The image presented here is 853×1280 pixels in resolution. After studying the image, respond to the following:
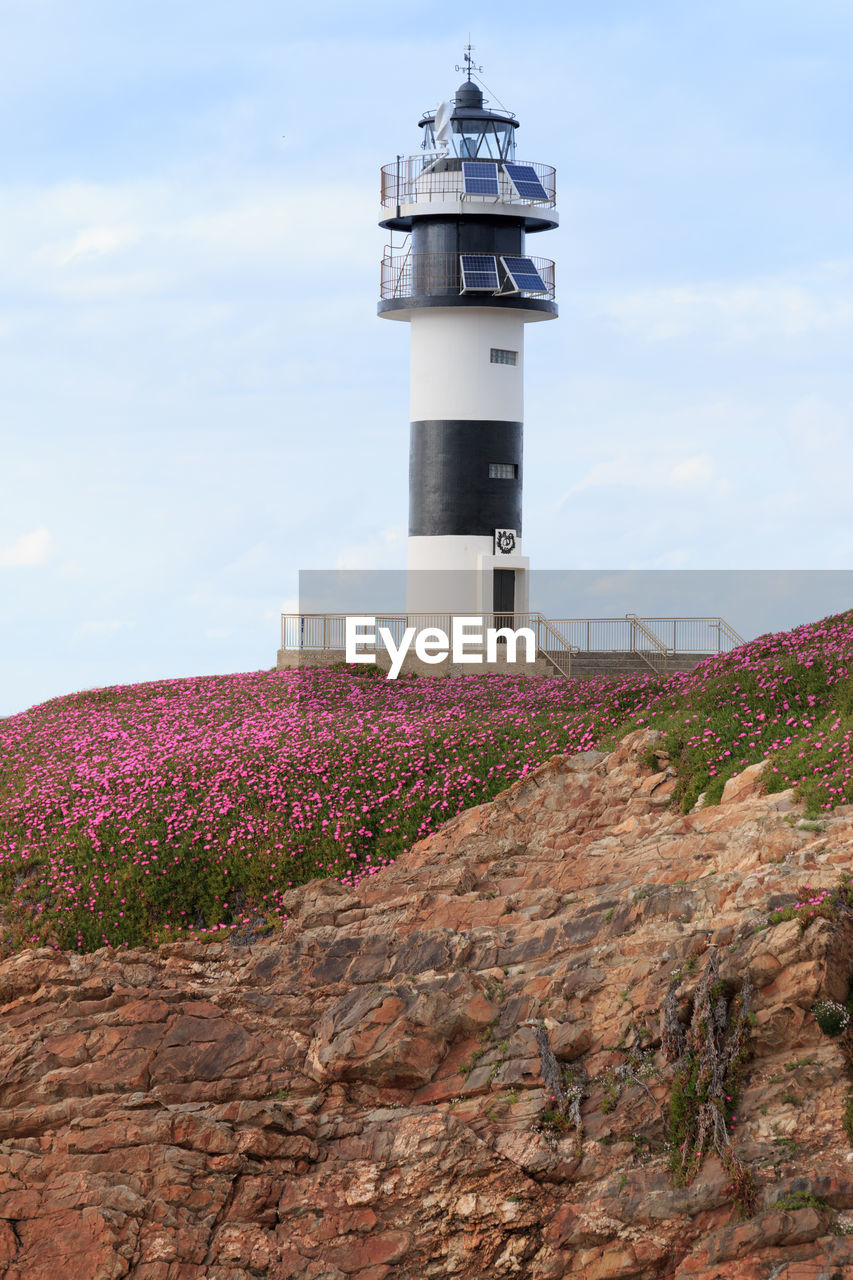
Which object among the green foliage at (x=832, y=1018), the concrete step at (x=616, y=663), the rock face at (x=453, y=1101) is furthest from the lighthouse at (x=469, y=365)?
the green foliage at (x=832, y=1018)

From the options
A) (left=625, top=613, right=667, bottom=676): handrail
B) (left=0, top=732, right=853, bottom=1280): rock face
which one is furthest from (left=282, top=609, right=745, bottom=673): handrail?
(left=0, top=732, right=853, bottom=1280): rock face

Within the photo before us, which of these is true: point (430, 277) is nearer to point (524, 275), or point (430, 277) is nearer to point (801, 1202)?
point (524, 275)

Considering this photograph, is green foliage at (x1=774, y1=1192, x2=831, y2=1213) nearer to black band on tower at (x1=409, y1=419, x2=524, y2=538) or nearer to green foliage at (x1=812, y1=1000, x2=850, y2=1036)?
green foliage at (x1=812, y1=1000, x2=850, y2=1036)

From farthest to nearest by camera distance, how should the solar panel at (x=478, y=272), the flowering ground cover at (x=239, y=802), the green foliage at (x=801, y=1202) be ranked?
the solar panel at (x=478, y=272), the flowering ground cover at (x=239, y=802), the green foliage at (x=801, y=1202)

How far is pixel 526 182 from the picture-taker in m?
32.5

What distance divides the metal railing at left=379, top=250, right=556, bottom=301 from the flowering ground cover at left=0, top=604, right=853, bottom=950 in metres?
11.9

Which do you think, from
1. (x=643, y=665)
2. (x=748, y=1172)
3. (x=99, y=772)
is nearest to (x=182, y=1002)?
(x=748, y=1172)

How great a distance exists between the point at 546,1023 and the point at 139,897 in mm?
→ 9857

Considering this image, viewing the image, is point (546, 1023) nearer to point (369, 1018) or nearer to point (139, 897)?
point (369, 1018)

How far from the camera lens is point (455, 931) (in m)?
14.2

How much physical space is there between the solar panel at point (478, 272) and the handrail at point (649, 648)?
28.6 feet

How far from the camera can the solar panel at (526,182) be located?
32344 mm

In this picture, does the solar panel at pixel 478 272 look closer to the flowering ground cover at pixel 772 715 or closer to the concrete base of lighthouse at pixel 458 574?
the concrete base of lighthouse at pixel 458 574

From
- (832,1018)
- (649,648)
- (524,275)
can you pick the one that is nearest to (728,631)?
(649,648)
